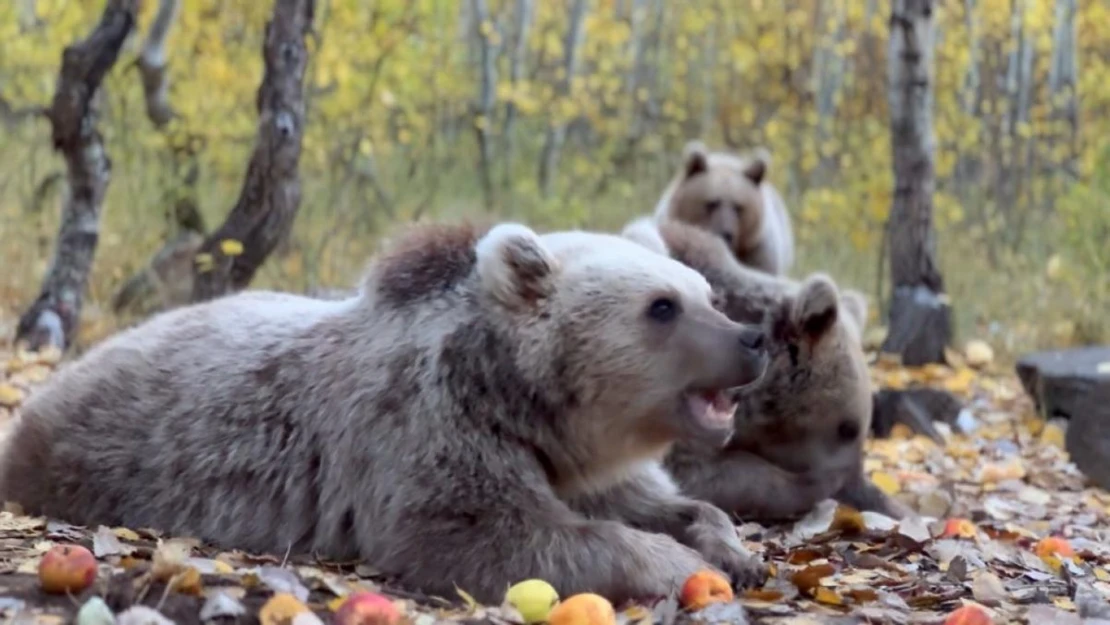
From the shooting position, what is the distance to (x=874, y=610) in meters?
3.57

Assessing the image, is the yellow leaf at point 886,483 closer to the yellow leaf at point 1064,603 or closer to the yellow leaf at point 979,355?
the yellow leaf at point 1064,603

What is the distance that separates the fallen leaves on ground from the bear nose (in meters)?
0.62

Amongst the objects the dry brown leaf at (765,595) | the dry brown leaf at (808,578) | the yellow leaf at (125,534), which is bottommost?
the dry brown leaf at (765,595)

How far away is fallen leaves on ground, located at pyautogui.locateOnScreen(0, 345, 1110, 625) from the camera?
10.1 ft

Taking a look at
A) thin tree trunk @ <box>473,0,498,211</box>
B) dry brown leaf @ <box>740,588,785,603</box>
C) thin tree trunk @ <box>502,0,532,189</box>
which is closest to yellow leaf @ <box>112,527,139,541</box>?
dry brown leaf @ <box>740,588,785,603</box>

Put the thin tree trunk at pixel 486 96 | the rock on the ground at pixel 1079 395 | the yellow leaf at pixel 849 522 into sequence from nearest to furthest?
the yellow leaf at pixel 849 522, the rock on the ground at pixel 1079 395, the thin tree trunk at pixel 486 96

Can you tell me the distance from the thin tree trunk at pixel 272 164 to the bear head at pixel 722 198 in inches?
159

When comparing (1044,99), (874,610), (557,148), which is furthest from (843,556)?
(1044,99)

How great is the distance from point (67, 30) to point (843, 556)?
29.2ft

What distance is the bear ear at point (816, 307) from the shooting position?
538cm

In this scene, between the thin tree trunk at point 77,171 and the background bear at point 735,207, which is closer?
the thin tree trunk at point 77,171

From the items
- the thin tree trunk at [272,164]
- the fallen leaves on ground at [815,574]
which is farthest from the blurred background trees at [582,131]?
the fallen leaves on ground at [815,574]

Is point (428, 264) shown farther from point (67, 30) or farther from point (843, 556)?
point (67, 30)

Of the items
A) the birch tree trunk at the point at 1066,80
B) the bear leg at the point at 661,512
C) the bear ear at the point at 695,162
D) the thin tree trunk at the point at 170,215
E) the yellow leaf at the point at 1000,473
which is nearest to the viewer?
the bear leg at the point at 661,512
